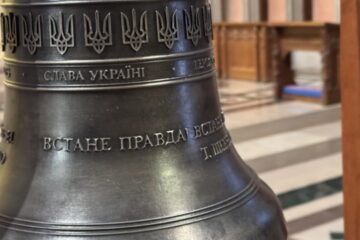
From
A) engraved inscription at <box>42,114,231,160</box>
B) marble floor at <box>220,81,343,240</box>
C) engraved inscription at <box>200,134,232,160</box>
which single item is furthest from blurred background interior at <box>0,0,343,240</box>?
engraved inscription at <box>42,114,231,160</box>

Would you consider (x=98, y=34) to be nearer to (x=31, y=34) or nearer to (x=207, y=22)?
(x=31, y=34)

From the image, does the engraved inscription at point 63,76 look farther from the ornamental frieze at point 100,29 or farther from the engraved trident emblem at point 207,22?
the engraved trident emblem at point 207,22

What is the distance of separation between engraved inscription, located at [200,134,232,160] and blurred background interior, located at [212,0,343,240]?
265cm

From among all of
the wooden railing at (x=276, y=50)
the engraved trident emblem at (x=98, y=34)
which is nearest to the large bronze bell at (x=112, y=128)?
the engraved trident emblem at (x=98, y=34)

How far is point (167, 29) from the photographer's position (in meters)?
1.14

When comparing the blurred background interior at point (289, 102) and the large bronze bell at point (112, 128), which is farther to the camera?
the blurred background interior at point (289, 102)

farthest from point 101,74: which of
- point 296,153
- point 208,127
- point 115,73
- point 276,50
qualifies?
point 276,50

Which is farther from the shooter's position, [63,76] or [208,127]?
[208,127]

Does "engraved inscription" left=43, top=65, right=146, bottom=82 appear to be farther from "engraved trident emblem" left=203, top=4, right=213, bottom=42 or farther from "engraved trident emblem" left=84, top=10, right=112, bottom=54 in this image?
"engraved trident emblem" left=203, top=4, right=213, bottom=42

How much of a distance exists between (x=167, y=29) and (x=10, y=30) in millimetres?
318

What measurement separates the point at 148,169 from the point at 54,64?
270 mm

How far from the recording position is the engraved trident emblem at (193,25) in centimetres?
119

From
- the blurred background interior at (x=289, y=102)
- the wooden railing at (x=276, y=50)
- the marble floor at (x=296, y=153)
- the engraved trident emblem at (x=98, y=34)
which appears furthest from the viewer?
the wooden railing at (x=276, y=50)

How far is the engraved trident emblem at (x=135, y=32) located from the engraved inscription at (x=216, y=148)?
26 cm
